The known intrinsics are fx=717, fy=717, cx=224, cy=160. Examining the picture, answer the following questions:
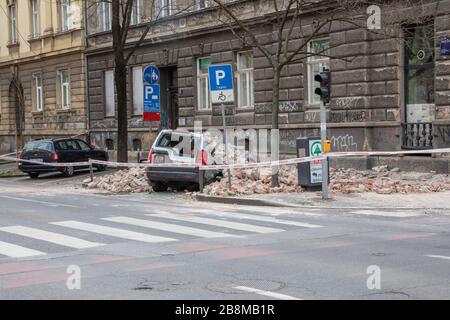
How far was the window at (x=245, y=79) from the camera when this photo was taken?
92.1 feet

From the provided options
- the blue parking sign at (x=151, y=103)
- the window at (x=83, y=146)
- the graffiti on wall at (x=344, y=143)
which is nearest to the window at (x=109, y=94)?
the window at (x=83, y=146)

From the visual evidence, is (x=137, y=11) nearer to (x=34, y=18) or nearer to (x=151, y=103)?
(x=34, y=18)

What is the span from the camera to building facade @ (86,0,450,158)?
21734 millimetres

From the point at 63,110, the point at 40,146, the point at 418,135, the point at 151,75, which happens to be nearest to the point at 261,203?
the point at 151,75

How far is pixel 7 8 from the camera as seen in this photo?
44938 mm

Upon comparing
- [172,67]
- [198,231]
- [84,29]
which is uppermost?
[84,29]

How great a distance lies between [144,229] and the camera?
12445mm

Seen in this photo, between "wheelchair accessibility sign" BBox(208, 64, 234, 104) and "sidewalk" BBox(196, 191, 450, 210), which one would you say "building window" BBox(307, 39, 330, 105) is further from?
"sidewalk" BBox(196, 191, 450, 210)

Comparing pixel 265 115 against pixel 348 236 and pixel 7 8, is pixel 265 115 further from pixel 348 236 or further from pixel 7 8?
pixel 7 8

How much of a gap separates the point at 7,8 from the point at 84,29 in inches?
415

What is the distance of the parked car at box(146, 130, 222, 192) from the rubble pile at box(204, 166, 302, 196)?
56 cm

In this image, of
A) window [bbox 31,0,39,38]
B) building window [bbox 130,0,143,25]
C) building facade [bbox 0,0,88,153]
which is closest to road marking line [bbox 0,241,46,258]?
building window [bbox 130,0,143,25]
